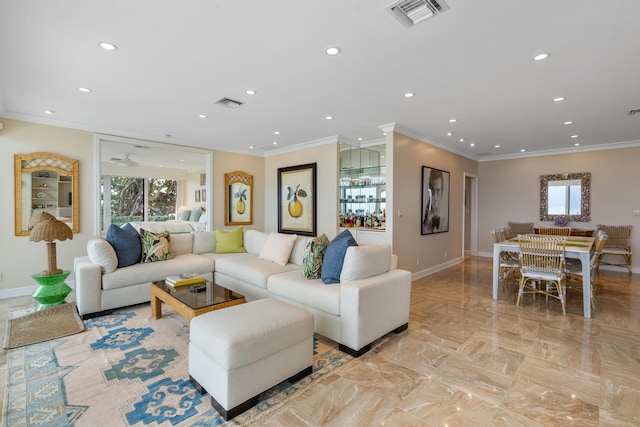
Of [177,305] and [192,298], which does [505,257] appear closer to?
[192,298]

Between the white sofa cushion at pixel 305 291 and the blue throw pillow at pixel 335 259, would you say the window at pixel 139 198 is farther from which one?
the blue throw pillow at pixel 335 259

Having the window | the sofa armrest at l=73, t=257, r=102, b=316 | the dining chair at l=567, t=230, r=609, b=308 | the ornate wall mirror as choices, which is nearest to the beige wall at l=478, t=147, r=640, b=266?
the ornate wall mirror

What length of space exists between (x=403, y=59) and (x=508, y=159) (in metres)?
5.95

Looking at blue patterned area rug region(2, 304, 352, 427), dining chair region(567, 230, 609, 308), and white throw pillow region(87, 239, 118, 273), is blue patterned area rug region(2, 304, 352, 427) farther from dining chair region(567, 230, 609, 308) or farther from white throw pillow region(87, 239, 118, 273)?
dining chair region(567, 230, 609, 308)

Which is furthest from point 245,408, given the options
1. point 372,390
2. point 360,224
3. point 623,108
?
point 623,108

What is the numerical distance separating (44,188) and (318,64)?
438 centimetres

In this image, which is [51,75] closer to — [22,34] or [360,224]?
[22,34]

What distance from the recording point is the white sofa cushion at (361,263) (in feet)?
8.95

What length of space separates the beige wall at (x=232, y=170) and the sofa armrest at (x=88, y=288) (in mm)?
2870

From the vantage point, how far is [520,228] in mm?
6852

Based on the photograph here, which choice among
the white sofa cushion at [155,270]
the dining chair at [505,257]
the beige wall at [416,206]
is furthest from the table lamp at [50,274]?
the dining chair at [505,257]

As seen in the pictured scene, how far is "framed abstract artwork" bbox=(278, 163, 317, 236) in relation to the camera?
19.6 ft

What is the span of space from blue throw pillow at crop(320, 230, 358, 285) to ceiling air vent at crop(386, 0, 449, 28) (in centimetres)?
180

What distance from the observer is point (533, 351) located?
267cm
